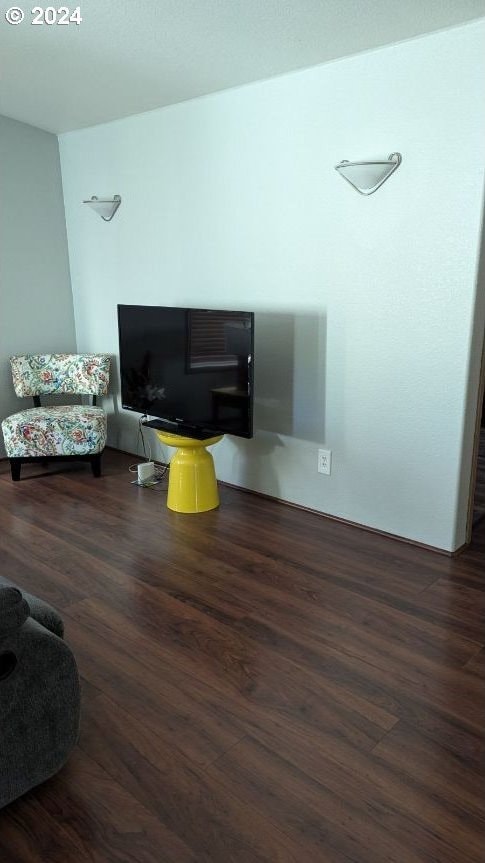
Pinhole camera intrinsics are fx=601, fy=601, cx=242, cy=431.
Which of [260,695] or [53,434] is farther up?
[53,434]

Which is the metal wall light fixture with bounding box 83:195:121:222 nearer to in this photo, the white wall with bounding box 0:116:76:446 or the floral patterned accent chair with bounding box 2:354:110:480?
the white wall with bounding box 0:116:76:446

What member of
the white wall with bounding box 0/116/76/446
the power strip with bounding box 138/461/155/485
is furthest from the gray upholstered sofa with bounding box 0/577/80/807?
the white wall with bounding box 0/116/76/446

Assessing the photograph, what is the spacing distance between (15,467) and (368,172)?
111 inches

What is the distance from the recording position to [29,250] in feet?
14.4

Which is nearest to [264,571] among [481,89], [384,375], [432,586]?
[432,586]

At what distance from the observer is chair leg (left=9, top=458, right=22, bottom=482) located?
3.97 m

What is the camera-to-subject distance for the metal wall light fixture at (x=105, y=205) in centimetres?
403

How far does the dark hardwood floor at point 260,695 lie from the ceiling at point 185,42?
2281 mm

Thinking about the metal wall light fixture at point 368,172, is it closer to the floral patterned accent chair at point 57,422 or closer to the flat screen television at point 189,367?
the flat screen television at point 189,367
